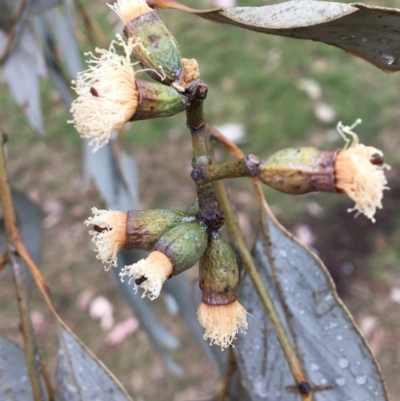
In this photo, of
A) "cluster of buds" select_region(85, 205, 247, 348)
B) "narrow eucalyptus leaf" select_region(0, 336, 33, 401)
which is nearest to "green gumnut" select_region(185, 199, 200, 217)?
"cluster of buds" select_region(85, 205, 247, 348)

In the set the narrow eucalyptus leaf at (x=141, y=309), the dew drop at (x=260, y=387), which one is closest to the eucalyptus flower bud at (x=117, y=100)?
the dew drop at (x=260, y=387)

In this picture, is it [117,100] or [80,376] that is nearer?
[117,100]

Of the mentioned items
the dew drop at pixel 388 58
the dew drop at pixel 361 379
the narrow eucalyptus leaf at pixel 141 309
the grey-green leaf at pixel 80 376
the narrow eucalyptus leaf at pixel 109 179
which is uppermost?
the dew drop at pixel 388 58

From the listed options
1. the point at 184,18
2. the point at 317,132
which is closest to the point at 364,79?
the point at 317,132

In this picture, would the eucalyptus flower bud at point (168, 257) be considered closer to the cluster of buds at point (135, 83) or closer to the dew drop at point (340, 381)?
the cluster of buds at point (135, 83)

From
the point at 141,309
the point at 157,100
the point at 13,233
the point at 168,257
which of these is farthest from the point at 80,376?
the point at 141,309

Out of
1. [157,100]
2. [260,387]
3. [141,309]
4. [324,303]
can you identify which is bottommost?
[141,309]

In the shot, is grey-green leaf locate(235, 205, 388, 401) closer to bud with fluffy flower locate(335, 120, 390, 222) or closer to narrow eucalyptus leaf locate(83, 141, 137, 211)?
bud with fluffy flower locate(335, 120, 390, 222)

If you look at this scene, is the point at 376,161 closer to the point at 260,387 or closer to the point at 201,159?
the point at 201,159
